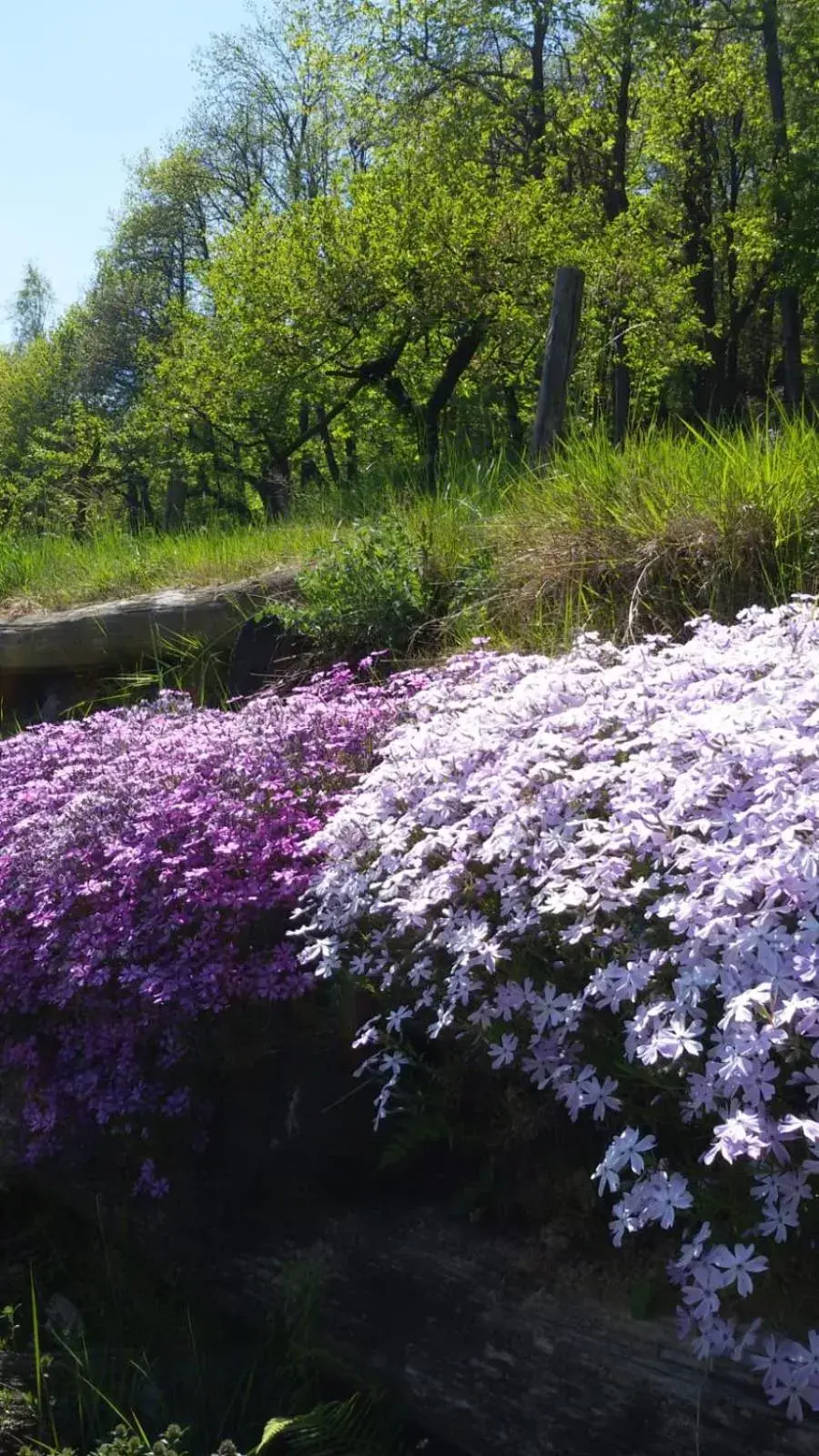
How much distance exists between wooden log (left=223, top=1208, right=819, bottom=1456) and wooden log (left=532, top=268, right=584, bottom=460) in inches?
190

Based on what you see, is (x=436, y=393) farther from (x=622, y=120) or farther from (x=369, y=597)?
(x=622, y=120)

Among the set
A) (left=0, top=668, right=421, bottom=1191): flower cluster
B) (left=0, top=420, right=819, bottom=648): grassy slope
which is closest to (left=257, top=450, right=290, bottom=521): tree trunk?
(left=0, top=420, right=819, bottom=648): grassy slope

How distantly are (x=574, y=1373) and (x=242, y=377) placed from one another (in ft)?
38.2

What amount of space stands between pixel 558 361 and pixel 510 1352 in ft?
17.9

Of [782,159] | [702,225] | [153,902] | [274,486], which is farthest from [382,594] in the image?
[702,225]

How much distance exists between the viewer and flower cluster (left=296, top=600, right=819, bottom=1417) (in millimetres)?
1812

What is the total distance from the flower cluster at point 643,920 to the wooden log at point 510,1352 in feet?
0.38

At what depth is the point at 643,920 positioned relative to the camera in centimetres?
223

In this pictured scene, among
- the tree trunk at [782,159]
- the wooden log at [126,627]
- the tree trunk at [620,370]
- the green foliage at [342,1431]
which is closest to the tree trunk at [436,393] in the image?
the tree trunk at [620,370]

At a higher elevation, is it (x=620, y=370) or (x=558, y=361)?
(x=620, y=370)

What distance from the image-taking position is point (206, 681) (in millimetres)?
6391

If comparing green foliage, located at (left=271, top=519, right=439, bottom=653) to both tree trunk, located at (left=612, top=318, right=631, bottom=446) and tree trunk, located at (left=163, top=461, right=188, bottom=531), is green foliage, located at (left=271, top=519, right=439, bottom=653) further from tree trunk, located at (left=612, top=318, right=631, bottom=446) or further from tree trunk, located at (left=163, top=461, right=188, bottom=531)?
tree trunk, located at (left=163, top=461, right=188, bottom=531)

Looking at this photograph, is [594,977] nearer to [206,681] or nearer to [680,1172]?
[680,1172]

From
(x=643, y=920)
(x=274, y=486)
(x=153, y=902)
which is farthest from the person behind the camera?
(x=274, y=486)
